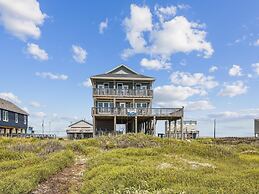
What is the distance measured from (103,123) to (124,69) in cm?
759

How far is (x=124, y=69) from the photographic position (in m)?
44.1

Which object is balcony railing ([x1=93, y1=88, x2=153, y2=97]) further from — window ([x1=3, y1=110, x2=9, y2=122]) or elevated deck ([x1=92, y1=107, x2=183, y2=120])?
window ([x1=3, y1=110, x2=9, y2=122])

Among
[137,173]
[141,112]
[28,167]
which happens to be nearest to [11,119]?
[141,112]

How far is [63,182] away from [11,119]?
45740 mm

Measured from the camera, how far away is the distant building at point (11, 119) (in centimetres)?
5228

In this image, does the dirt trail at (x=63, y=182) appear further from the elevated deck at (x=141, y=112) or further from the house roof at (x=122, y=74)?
the house roof at (x=122, y=74)

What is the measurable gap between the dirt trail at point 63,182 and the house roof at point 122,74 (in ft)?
84.7

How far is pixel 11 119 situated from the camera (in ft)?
183

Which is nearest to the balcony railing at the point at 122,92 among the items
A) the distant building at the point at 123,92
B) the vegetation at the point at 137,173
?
the distant building at the point at 123,92

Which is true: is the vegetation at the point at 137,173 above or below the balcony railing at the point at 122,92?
below

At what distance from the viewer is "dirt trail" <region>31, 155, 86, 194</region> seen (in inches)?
472

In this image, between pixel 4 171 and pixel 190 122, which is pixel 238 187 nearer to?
pixel 4 171

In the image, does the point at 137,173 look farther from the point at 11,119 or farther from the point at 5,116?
the point at 11,119

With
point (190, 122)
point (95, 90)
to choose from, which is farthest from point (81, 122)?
point (95, 90)
